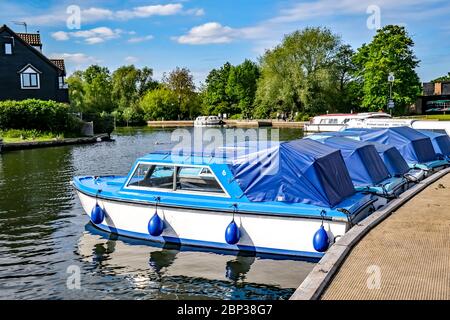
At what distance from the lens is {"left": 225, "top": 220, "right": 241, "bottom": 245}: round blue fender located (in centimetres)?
1212

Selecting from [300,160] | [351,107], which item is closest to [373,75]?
[351,107]

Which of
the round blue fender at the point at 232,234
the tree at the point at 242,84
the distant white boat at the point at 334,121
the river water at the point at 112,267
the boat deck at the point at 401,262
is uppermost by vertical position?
the tree at the point at 242,84

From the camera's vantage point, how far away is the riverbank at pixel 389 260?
761 centimetres

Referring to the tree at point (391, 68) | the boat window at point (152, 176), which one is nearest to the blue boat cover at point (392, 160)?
the boat window at point (152, 176)

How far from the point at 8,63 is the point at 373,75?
48386mm

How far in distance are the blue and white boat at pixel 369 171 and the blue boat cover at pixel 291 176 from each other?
1365 millimetres

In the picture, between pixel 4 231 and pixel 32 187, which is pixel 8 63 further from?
pixel 4 231

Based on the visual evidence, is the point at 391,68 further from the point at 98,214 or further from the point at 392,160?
the point at 98,214

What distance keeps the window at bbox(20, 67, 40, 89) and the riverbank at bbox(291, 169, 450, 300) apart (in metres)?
54.4

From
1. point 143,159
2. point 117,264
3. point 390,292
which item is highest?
point 143,159

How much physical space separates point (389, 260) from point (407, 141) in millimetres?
12779

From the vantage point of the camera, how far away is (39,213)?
18031 millimetres

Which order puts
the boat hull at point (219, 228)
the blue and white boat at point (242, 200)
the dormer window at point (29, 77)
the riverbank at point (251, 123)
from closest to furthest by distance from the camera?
the boat hull at point (219, 228)
the blue and white boat at point (242, 200)
the dormer window at point (29, 77)
the riverbank at point (251, 123)

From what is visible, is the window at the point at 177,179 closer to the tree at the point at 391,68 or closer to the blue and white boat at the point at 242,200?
the blue and white boat at the point at 242,200
